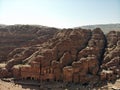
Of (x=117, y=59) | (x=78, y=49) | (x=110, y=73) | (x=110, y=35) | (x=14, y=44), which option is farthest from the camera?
(x=14, y=44)

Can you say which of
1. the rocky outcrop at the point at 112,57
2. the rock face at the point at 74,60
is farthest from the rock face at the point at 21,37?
the rocky outcrop at the point at 112,57

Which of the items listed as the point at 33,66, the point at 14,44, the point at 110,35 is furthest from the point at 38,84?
the point at 14,44

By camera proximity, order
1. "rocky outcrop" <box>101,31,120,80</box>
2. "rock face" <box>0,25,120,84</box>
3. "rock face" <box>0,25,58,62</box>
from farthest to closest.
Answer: "rock face" <box>0,25,58,62</box>
"rock face" <box>0,25,120,84</box>
"rocky outcrop" <box>101,31,120,80</box>

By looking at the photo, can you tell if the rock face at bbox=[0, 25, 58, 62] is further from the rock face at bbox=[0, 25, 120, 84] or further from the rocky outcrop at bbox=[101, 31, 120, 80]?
the rocky outcrop at bbox=[101, 31, 120, 80]

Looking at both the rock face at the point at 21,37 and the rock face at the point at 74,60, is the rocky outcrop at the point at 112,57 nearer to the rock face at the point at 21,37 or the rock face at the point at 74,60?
the rock face at the point at 74,60

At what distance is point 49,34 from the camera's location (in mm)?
86375

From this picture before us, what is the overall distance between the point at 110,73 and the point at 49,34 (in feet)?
123

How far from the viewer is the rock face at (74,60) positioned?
5641 cm

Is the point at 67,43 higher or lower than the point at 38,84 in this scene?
higher

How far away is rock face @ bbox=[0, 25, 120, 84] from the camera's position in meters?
56.4

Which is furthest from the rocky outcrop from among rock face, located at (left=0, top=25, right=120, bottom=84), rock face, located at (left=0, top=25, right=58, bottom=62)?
rock face, located at (left=0, top=25, right=58, bottom=62)

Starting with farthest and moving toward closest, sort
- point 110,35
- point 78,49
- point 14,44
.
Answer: point 14,44 → point 110,35 → point 78,49

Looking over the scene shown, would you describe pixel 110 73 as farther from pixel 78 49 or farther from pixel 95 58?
pixel 78 49

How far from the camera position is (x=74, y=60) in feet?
201
